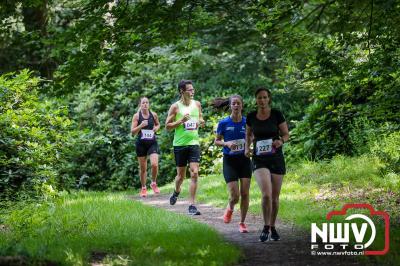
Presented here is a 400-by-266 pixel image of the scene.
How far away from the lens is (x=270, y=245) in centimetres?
825

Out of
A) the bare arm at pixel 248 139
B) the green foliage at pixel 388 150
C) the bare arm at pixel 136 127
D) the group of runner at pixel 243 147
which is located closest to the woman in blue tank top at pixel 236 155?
the group of runner at pixel 243 147

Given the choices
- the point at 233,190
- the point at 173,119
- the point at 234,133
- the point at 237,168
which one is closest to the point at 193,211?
the point at 173,119

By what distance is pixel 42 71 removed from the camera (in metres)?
21.3

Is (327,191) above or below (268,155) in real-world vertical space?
below

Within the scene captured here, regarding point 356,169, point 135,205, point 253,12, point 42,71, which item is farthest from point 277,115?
point 42,71

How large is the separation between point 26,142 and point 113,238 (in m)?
4.90

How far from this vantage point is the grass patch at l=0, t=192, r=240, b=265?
668 cm

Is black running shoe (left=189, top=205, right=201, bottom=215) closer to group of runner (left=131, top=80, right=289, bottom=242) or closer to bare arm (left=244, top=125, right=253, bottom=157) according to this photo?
group of runner (left=131, top=80, right=289, bottom=242)

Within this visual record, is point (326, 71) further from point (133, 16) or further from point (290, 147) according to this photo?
point (290, 147)

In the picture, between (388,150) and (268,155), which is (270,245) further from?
(388,150)

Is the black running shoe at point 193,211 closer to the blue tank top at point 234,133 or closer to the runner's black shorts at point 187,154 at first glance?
the runner's black shorts at point 187,154

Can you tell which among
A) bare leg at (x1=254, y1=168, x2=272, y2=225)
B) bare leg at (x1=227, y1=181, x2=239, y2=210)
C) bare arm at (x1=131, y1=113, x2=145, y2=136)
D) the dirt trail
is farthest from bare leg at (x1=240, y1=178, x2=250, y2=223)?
bare arm at (x1=131, y1=113, x2=145, y2=136)

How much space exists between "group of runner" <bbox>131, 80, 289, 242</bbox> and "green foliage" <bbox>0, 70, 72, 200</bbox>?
8.95ft

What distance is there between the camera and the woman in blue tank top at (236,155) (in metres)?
9.47
